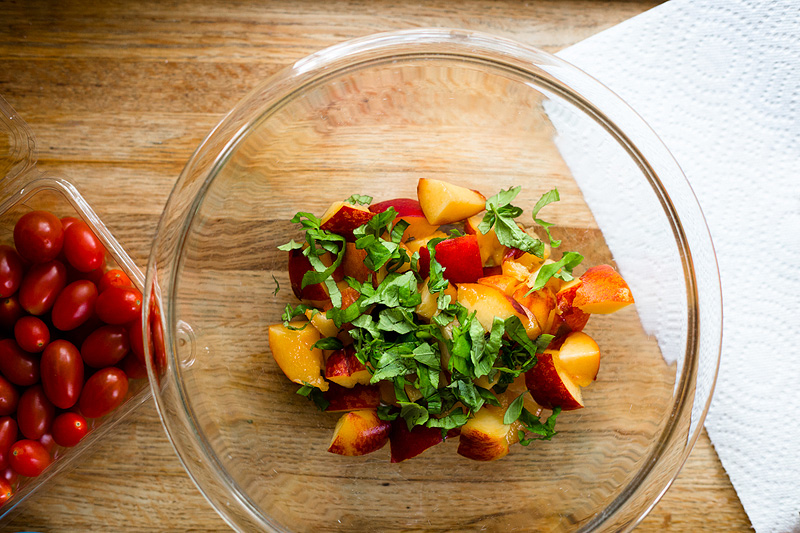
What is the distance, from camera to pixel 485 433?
3.01 feet

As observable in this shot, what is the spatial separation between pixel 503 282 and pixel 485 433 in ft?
0.83

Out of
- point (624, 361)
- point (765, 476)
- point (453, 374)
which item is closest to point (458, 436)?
point (453, 374)

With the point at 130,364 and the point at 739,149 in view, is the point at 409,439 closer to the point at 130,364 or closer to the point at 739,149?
the point at 130,364

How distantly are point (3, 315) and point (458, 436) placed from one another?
869mm

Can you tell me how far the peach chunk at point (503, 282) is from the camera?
906mm

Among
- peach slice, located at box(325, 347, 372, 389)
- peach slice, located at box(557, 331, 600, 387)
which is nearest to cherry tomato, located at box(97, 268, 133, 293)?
peach slice, located at box(325, 347, 372, 389)

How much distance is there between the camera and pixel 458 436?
1.00 m

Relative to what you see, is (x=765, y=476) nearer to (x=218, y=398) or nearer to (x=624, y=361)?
(x=624, y=361)

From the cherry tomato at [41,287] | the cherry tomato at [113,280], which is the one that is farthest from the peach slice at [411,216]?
the cherry tomato at [41,287]

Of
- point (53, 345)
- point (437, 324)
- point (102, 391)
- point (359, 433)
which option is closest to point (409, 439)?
point (359, 433)

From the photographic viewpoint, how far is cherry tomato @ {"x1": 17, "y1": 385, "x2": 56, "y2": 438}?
1.01 meters

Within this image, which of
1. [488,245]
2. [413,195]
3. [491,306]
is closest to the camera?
[491,306]

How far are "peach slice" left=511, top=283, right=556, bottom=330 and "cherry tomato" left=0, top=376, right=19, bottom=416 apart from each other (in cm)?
93

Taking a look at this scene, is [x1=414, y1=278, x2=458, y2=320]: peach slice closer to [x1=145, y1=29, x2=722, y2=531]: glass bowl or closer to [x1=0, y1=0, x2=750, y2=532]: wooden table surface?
[x1=145, y1=29, x2=722, y2=531]: glass bowl
